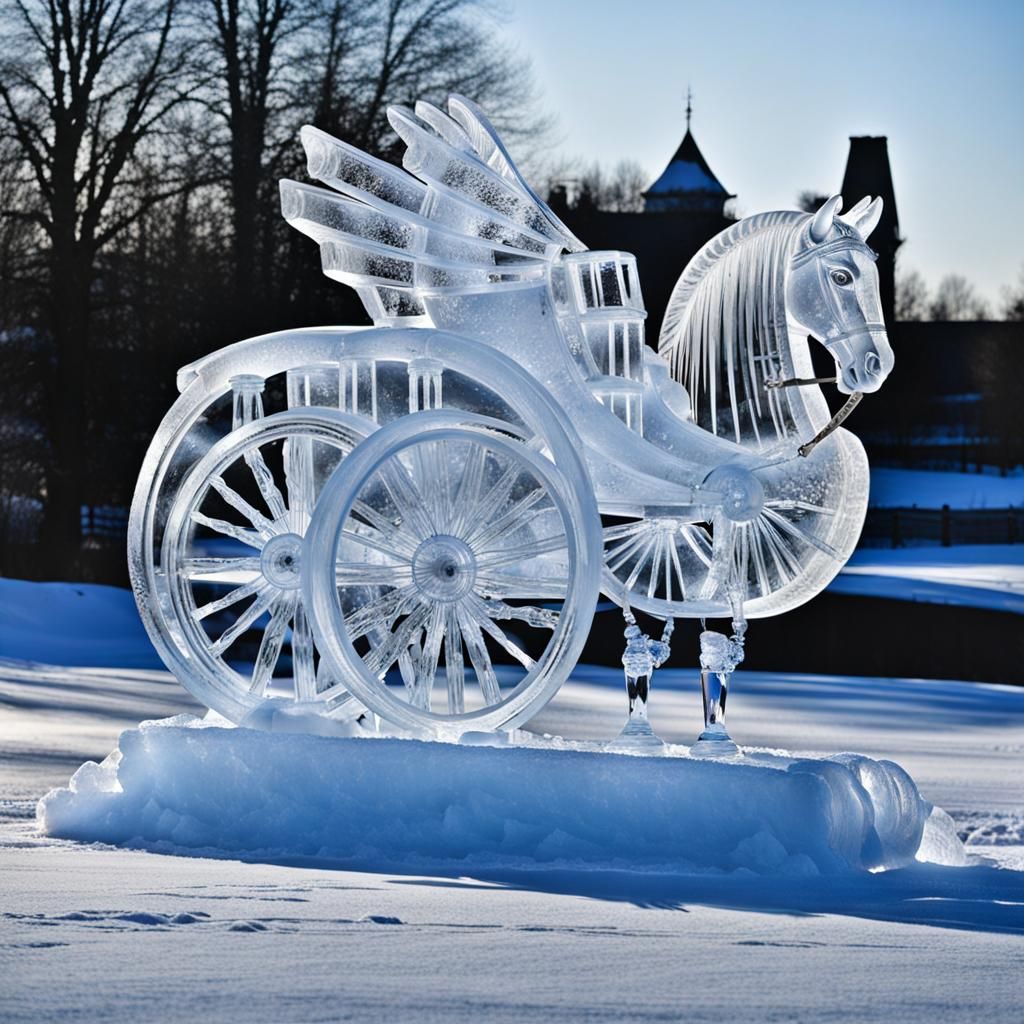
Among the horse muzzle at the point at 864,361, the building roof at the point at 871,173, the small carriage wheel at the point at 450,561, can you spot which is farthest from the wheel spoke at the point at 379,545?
the building roof at the point at 871,173

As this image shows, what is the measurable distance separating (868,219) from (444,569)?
88.5 inches

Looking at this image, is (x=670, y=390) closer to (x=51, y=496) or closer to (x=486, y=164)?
(x=486, y=164)

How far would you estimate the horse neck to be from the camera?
869 cm

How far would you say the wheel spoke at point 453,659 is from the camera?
862 cm

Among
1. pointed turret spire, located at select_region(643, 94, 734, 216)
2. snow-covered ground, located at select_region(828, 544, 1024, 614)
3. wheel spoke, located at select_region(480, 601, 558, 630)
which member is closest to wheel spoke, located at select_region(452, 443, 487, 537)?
wheel spoke, located at select_region(480, 601, 558, 630)

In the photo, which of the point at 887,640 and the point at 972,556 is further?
the point at 972,556

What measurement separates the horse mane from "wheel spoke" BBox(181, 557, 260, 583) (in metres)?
2.01

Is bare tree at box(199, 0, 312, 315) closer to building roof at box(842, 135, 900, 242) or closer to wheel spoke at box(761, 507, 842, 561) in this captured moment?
wheel spoke at box(761, 507, 842, 561)

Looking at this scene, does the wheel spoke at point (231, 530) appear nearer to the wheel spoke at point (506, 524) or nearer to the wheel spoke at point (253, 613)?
the wheel spoke at point (253, 613)

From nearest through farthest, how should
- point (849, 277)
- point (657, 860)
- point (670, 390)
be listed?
point (657, 860) → point (849, 277) → point (670, 390)

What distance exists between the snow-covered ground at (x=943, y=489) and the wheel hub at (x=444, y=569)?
3757cm

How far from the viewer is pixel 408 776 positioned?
802 centimetres

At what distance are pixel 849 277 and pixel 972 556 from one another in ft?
93.9

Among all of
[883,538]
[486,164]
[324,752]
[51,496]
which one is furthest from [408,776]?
[883,538]
